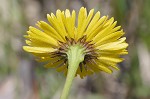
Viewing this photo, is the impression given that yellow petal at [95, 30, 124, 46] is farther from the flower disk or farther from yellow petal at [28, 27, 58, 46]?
yellow petal at [28, 27, 58, 46]

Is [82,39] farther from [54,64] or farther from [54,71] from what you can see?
[54,71]

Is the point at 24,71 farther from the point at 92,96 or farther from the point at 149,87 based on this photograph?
the point at 149,87

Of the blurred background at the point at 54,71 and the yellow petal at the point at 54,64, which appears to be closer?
the yellow petal at the point at 54,64

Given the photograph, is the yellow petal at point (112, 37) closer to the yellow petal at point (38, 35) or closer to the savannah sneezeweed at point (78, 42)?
the savannah sneezeweed at point (78, 42)

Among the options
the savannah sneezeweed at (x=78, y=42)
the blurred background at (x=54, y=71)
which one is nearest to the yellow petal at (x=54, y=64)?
the savannah sneezeweed at (x=78, y=42)

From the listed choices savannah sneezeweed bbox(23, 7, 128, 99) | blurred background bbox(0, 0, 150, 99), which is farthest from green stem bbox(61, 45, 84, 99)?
blurred background bbox(0, 0, 150, 99)

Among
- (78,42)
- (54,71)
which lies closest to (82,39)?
(78,42)

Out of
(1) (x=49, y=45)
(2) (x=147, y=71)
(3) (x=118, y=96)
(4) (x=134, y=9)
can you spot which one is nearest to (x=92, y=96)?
(3) (x=118, y=96)
